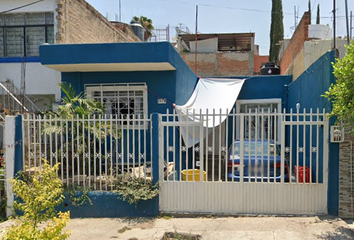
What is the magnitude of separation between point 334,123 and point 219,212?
251 cm

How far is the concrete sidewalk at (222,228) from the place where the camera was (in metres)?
4.65

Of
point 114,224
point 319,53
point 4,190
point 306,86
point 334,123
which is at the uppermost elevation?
point 319,53

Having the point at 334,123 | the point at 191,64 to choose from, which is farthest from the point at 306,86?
the point at 191,64

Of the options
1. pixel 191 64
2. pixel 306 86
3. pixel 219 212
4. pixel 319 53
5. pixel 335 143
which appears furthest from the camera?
pixel 191 64

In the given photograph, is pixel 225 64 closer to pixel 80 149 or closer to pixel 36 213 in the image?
pixel 80 149

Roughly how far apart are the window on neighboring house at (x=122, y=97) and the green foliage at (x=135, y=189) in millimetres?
2786

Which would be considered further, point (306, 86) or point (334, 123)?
point (306, 86)

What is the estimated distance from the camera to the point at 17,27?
388 inches

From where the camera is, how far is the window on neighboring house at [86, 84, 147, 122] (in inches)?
318

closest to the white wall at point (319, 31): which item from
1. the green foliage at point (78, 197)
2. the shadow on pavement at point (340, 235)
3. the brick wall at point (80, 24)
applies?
the shadow on pavement at point (340, 235)

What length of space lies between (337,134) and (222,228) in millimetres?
2467

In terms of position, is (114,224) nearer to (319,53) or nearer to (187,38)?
(319,53)

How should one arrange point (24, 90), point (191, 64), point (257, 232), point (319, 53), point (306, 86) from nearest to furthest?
point (257, 232)
point (306, 86)
point (319, 53)
point (24, 90)
point (191, 64)

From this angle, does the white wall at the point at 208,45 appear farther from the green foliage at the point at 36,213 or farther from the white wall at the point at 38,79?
the green foliage at the point at 36,213
